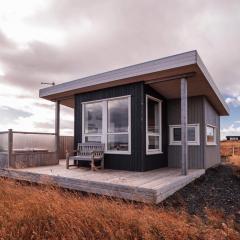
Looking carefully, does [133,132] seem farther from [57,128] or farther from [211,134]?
[211,134]

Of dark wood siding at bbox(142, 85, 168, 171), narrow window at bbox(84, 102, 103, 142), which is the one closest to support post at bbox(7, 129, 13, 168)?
narrow window at bbox(84, 102, 103, 142)

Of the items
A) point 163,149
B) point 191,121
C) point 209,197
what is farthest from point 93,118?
point 209,197

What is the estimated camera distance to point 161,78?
644 cm

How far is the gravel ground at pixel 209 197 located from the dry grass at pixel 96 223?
18.9 inches

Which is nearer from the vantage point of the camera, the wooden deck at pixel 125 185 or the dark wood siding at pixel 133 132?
the wooden deck at pixel 125 185

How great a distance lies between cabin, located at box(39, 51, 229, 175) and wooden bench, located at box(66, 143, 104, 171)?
0.21 m

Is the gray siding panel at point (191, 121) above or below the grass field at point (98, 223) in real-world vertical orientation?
above

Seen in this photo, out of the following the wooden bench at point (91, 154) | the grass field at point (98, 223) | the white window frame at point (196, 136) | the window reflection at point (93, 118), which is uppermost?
the window reflection at point (93, 118)

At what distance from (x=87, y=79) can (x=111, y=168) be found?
2776 millimetres

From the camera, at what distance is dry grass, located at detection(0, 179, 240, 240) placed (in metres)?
2.84

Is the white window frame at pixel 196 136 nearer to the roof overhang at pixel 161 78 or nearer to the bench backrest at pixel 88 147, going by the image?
A: the roof overhang at pixel 161 78

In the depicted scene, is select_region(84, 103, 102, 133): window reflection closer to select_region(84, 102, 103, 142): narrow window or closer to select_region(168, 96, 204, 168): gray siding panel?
select_region(84, 102, 103, 142): narrow window

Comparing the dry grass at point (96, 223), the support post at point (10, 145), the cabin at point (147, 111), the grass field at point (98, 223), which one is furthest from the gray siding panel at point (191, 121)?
the support post at point (10, 145)

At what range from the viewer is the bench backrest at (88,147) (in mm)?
7401
